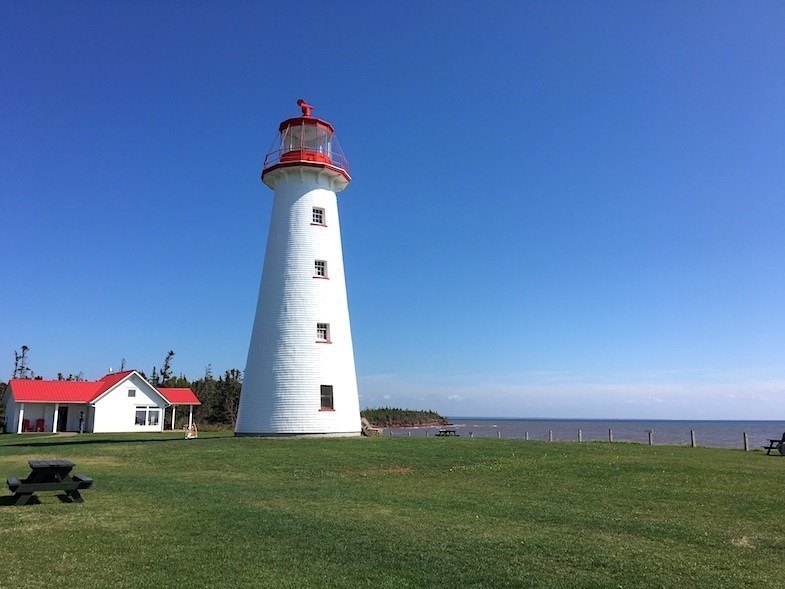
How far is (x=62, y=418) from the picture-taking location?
45000 mm

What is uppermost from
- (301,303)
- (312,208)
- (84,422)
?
(312,208)

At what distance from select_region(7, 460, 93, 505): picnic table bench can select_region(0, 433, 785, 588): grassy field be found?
33 cm

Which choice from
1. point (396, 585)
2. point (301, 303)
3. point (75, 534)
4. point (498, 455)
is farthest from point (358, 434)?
point (396, 585)

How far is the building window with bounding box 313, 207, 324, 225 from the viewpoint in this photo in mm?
28186

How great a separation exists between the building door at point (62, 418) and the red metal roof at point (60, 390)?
5.77 ft

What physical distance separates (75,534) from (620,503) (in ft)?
31.8

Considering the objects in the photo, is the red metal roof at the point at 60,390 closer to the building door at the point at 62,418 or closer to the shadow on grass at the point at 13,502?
the building door at the point at 62,418

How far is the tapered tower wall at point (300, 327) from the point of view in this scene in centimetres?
2598

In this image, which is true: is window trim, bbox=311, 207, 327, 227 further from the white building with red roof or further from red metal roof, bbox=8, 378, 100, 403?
red metal roof, bbox=8, 378, 100, 403

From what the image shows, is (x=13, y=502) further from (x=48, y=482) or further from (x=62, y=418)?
(x=62, y=418)

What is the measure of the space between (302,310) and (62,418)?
2857cm

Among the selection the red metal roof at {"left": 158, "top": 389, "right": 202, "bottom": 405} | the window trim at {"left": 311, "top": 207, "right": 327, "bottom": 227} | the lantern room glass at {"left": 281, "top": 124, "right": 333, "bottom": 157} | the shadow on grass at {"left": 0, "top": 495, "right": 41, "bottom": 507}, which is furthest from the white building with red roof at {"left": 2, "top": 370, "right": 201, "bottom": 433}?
the shadow on grass at {"left": 0, "top": 495, "right": 41, "bottom": 507}

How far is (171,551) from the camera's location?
8.11 m

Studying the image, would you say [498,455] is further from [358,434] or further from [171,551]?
[171,551]
